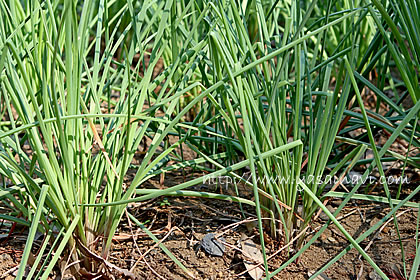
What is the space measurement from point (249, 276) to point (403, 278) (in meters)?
0.32

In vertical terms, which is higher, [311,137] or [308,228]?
[311,137]

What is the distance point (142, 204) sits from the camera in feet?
4.27

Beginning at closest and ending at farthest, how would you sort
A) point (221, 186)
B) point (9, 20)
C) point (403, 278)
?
point (403, 278), point (9, 20), point (221, 186)

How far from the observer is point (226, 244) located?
1141mm

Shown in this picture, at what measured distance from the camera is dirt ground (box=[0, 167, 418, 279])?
109cm

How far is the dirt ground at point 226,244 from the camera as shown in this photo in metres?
1.09

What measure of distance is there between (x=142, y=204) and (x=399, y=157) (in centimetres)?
64

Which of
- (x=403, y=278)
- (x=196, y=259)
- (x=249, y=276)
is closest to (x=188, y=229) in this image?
(x=196, y=259)

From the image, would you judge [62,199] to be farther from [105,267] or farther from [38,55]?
[38,55]

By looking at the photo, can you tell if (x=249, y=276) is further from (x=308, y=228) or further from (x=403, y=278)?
(x=403, y=278)

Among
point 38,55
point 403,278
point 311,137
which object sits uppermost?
point 38,55

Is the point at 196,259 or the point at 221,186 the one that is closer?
the point at 196,259

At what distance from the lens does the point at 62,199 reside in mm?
950

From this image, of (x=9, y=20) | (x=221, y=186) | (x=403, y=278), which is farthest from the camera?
(x=221, y=186)
